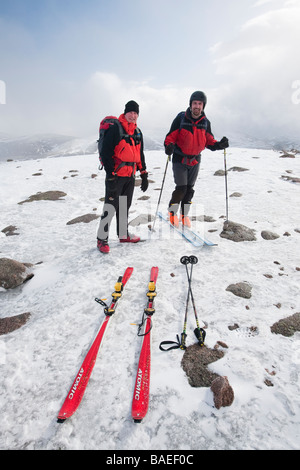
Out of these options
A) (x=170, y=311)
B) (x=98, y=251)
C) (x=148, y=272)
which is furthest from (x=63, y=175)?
(x=170, y=311)

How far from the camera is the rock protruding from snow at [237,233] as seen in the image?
6938mm

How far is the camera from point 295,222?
7.82 m

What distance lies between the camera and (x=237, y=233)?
7.14m

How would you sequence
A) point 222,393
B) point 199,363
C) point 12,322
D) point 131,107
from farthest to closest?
point 131,107, point 12,322, point 199,363, point 222,393

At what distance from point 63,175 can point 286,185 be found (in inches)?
582

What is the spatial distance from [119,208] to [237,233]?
12.1 feet

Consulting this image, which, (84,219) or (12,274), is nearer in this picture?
(12,274)

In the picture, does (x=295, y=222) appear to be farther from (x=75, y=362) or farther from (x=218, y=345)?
(x=75, y=362)

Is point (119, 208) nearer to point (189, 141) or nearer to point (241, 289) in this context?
point (189, 141)

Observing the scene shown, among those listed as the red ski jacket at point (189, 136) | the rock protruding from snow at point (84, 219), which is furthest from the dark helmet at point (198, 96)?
the rock protruding from snow at point (84, 219)

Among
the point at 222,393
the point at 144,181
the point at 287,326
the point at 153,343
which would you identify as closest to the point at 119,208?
the point at 144,181

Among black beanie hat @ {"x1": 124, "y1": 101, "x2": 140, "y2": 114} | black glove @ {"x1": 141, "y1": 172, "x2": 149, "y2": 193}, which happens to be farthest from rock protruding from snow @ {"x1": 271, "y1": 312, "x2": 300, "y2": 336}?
black beanie hat @ {"x1": 124, "y1": 101, "x2": 140, "y2": 114}

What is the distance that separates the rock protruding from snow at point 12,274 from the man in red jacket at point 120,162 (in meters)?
1.92

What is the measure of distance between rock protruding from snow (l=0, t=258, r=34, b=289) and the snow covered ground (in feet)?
0.56
